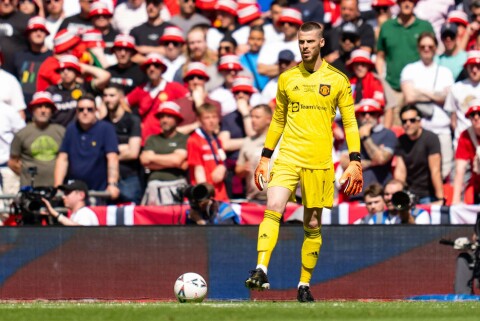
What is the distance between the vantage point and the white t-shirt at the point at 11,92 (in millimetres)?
17094

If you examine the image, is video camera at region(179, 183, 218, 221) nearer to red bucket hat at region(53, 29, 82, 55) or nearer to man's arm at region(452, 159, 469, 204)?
man's arm at region(452, 159, 469, 204)

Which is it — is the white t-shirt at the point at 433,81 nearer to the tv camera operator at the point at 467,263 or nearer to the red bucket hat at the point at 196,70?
the red bucket hat at the point at 196,70

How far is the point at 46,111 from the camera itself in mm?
16266

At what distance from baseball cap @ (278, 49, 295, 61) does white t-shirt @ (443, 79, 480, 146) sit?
219 cm

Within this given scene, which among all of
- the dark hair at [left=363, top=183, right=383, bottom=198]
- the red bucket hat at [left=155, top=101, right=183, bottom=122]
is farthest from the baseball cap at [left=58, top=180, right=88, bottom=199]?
the dark hair at [left=363, top=183, right=383, bottom=198]

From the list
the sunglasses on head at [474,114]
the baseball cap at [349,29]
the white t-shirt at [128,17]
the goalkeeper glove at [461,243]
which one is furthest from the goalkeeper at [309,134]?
the white t-shirt at [128,17]

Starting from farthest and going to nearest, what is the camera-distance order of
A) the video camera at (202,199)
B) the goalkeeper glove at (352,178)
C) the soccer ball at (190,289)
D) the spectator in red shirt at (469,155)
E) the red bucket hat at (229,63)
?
the red bucket hat at (229,63) < the spectator in red shirt at (469,155) < the video camera at (202,199) < the soccer ball at (190,289) < the goalkeeper glove at (352,178)

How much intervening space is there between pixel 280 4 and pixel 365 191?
486 centimetres

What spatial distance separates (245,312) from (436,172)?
645 centimetres

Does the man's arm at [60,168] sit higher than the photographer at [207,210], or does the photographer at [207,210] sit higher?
the man's arm at [60,168]

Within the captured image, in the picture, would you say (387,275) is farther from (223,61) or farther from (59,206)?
(223,61)

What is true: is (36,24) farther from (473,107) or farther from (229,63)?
(473,107)

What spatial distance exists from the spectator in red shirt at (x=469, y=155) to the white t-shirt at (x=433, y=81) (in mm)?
1147

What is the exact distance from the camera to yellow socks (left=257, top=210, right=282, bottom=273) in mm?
10617
